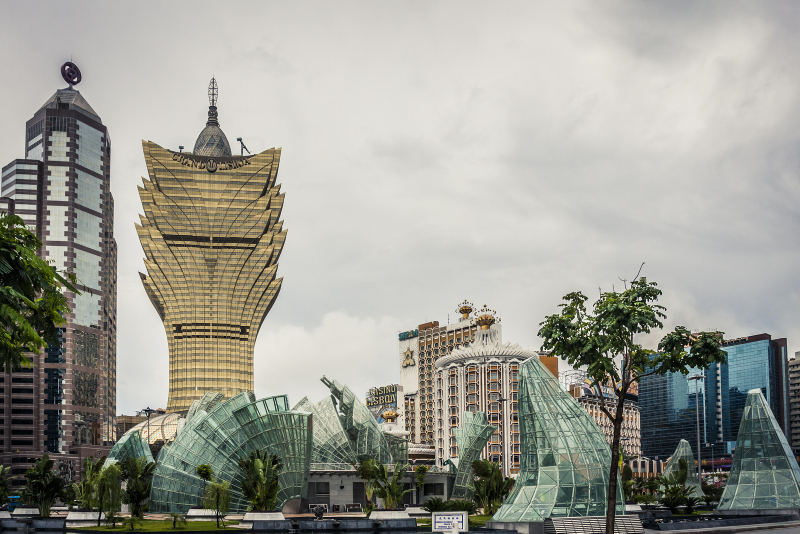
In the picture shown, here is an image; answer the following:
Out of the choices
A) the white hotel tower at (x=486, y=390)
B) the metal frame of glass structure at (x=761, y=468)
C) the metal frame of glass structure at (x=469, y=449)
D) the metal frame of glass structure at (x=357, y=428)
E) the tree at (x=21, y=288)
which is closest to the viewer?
the tree at (x=21, y=288)

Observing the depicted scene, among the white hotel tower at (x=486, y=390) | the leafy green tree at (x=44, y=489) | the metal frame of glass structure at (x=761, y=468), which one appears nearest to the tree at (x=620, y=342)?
the metal frame of glass structure at (x=761, y=468)

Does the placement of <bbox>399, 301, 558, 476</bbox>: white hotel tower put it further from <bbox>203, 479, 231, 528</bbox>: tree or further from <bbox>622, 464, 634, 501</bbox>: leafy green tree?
<bbox>203, 479, 231, 528</bbox>: tree

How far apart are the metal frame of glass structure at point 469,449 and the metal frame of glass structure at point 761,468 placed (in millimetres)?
27722

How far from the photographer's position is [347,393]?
306 feet

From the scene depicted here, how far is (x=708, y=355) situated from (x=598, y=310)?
5.58 metres

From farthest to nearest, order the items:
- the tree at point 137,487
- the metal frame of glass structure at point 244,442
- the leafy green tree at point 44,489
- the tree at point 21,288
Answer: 1. the metal frame of glass structure at point 244,442
2. the leafy green tree at point 44,489
3. the tree at point 137,487
4. the tree at point 21,288

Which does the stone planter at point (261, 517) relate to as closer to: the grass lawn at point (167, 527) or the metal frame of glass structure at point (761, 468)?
the grass lawn at point (167, 527)

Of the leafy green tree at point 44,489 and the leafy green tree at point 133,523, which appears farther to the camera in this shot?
the leafy green tree at point 44,489

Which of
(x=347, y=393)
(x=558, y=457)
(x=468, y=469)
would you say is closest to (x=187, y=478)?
(x=347, y=393)

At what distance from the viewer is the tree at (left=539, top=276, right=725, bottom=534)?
38875 millimetres

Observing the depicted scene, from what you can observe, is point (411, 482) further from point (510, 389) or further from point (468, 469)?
point (510, 389)

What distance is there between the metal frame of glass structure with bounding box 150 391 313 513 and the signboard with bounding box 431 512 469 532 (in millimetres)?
40575

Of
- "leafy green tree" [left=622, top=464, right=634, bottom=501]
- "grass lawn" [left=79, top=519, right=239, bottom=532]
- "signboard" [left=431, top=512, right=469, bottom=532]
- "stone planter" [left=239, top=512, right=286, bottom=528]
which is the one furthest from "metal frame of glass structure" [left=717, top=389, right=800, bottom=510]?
"signboard" [left=431, top=512, right=469, bottom=532]

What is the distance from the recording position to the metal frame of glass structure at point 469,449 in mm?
Answer: 89938
